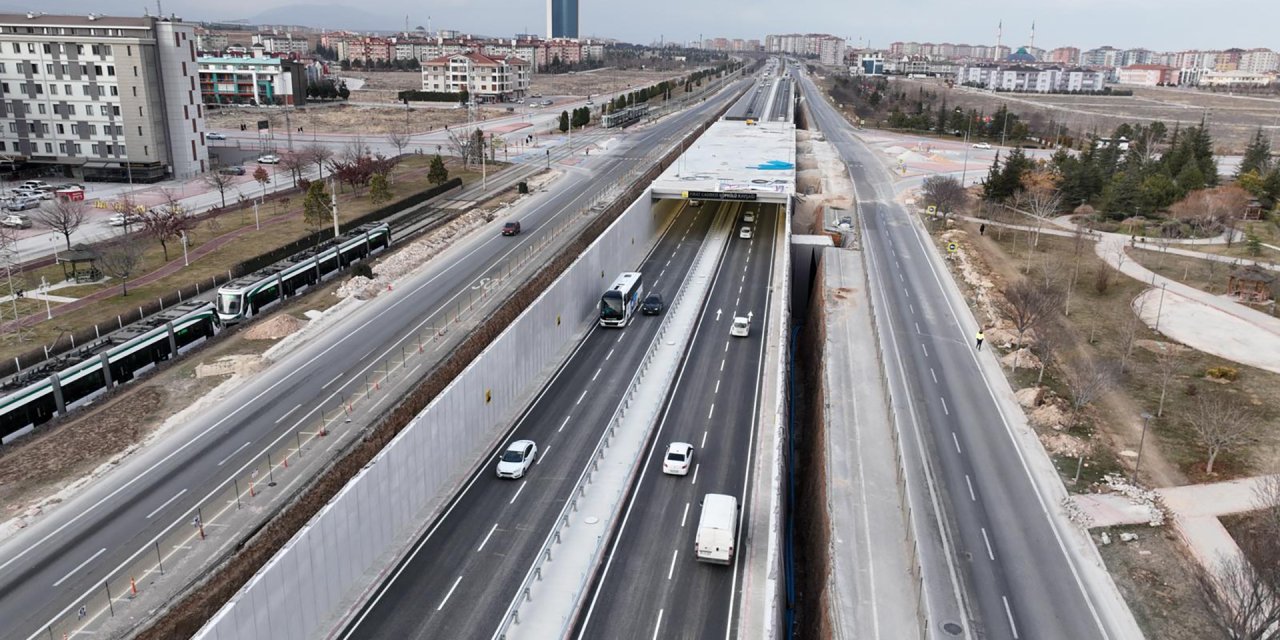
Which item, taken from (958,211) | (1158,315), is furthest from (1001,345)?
(958,211)

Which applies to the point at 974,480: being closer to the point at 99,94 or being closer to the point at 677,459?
the point at 677,459

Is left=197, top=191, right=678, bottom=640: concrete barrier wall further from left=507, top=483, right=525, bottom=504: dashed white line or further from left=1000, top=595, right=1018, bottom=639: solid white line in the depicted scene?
left=1000, top=595, right=1018, bottom=639: solid white line

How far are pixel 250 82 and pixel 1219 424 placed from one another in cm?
18285

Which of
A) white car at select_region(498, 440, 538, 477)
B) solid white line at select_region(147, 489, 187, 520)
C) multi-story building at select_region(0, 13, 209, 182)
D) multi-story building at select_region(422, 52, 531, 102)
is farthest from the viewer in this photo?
multi-story building at select_region(422, 52, 531, 102)

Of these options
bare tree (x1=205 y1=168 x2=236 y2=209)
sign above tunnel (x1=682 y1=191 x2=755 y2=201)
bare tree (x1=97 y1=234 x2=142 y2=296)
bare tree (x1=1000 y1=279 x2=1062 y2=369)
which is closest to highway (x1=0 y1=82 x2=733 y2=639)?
bare tree (x1=97 y1=234 x2=142 y2=296)

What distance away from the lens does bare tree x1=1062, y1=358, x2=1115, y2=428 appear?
37.1m

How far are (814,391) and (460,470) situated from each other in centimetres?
2155

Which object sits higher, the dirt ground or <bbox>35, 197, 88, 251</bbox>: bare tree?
<bbox>35, 197, 88, 251</bbox>: bare tree

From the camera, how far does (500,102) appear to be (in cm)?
18562

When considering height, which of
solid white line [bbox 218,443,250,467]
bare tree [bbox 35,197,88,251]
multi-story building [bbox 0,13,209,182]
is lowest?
solid white line [bbox 218,443,250,467]

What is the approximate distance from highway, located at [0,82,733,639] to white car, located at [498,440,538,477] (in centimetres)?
946

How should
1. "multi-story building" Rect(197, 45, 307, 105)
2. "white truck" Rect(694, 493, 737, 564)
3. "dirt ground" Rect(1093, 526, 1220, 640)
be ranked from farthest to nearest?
"multi-story building" Rect(197, 45, 307, 105) < "white truck" Rect(694, 493, 737, 564) < "dirt ground" Rect(1093, 526, 1220, 640)

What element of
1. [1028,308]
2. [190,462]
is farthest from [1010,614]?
[190,462]

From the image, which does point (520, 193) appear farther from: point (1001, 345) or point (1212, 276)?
point (1212, 276)
